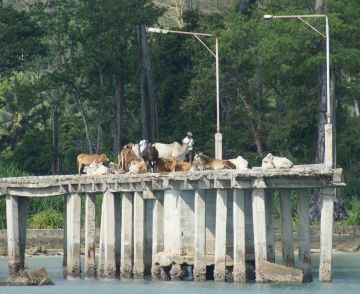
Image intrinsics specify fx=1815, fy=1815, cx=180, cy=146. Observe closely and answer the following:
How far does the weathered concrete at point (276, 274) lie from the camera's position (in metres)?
61.5

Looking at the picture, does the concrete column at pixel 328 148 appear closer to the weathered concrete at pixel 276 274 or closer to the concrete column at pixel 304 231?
the concrete column at pixel 304 231

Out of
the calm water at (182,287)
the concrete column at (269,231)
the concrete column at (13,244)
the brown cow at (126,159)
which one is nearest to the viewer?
the calm water at (182,287)

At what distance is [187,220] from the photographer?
6631 centimetres

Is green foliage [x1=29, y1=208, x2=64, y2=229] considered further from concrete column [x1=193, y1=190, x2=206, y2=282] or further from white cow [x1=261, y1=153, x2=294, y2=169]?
white cow [x1=261, y1=153, x2=294, y2=169]

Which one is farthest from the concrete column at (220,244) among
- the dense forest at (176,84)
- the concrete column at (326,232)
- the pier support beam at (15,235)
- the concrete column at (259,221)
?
the dense forest at (176,84)

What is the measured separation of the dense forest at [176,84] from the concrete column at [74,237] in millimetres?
22313

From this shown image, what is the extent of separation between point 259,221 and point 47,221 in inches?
1434

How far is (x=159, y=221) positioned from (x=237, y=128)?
118 ft

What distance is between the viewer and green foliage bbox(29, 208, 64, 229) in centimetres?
9612

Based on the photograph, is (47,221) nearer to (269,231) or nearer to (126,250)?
(126,250)

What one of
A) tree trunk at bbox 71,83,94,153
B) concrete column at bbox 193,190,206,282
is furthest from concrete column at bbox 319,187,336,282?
tree trunk at bbox 71,83,94,153

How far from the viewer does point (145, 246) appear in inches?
2702

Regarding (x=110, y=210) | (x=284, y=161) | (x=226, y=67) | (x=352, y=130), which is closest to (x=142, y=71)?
(x=226, y=67)

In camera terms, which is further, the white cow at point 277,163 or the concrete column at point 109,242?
the concrete column at point 109,242
